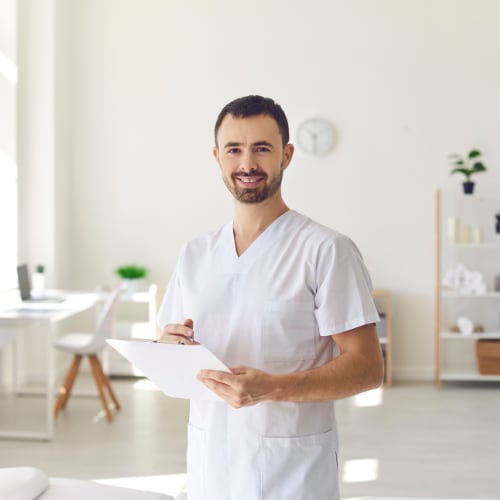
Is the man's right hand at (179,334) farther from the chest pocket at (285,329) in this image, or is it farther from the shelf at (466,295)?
the shelf at (466,295)

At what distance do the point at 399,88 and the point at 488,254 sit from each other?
1.43 m

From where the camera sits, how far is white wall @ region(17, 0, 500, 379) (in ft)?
19.5

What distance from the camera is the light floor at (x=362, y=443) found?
12.2ft

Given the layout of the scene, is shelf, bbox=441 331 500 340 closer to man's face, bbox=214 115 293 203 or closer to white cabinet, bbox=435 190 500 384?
white cabinet, bbox=435 190 500 384

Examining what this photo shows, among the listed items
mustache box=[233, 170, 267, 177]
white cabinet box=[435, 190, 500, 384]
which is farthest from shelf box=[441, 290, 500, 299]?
mustache box=[233, 170, 267, 177]

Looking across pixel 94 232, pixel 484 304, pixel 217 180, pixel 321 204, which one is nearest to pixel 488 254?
pixel 484 304

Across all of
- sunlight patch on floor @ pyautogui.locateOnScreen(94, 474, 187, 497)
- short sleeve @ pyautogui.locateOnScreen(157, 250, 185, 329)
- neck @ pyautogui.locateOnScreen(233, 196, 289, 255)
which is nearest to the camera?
neck @ pyautogui.locateOnScreen(233, 196, 289, 255)

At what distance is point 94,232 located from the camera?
20.5 feet

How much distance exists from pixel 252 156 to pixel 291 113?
4.65m

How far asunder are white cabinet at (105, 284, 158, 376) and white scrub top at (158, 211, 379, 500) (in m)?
4.17

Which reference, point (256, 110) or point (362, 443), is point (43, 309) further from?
point (256, 110)

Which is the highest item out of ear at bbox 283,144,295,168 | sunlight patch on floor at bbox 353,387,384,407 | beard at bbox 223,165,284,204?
ear at bbox 283,144,295,168

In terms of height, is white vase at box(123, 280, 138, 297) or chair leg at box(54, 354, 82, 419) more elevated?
white vase at box(123, 280, 138, 297)

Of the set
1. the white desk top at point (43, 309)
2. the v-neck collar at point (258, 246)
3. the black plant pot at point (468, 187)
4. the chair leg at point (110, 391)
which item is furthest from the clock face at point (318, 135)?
the v-neck collar at point (258, 246)
